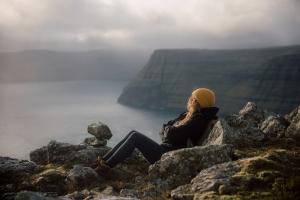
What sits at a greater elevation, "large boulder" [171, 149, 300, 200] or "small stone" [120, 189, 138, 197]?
"large boulder" [171, 149, 300, 200]

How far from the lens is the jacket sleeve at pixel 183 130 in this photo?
41.4 ft

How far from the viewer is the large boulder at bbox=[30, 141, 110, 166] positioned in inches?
581

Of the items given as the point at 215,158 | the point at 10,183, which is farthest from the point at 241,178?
the point at 10,183

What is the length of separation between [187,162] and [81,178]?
3408mm

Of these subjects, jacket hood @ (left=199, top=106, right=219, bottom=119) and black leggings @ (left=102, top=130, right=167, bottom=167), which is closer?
black leggings @ (left=102, top=130, right=167, bottom=167)

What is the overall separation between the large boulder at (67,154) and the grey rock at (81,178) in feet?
8.94

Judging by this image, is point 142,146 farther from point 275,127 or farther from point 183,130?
point 275,127

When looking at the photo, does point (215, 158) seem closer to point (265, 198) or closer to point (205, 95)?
point (205, 95)

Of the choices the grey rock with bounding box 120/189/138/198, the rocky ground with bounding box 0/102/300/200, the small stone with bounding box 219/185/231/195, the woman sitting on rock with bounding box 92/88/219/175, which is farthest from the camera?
the woman sitting on rock with bounding box 92/88/219/175

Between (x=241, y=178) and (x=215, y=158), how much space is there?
2286 mm

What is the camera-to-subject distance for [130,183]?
1152 centimetres

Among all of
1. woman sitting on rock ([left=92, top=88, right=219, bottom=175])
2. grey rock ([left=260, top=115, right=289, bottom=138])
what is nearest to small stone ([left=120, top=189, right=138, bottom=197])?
woman sitting on rock ([left=92, top=88, right=219, bottom=175])

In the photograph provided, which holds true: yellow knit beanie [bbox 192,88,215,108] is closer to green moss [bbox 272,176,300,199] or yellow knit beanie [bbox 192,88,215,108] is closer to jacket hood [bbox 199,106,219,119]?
jacket hood [bbox 199,106,219,119]

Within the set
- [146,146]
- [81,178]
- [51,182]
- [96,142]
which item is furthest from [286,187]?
[96,142]
